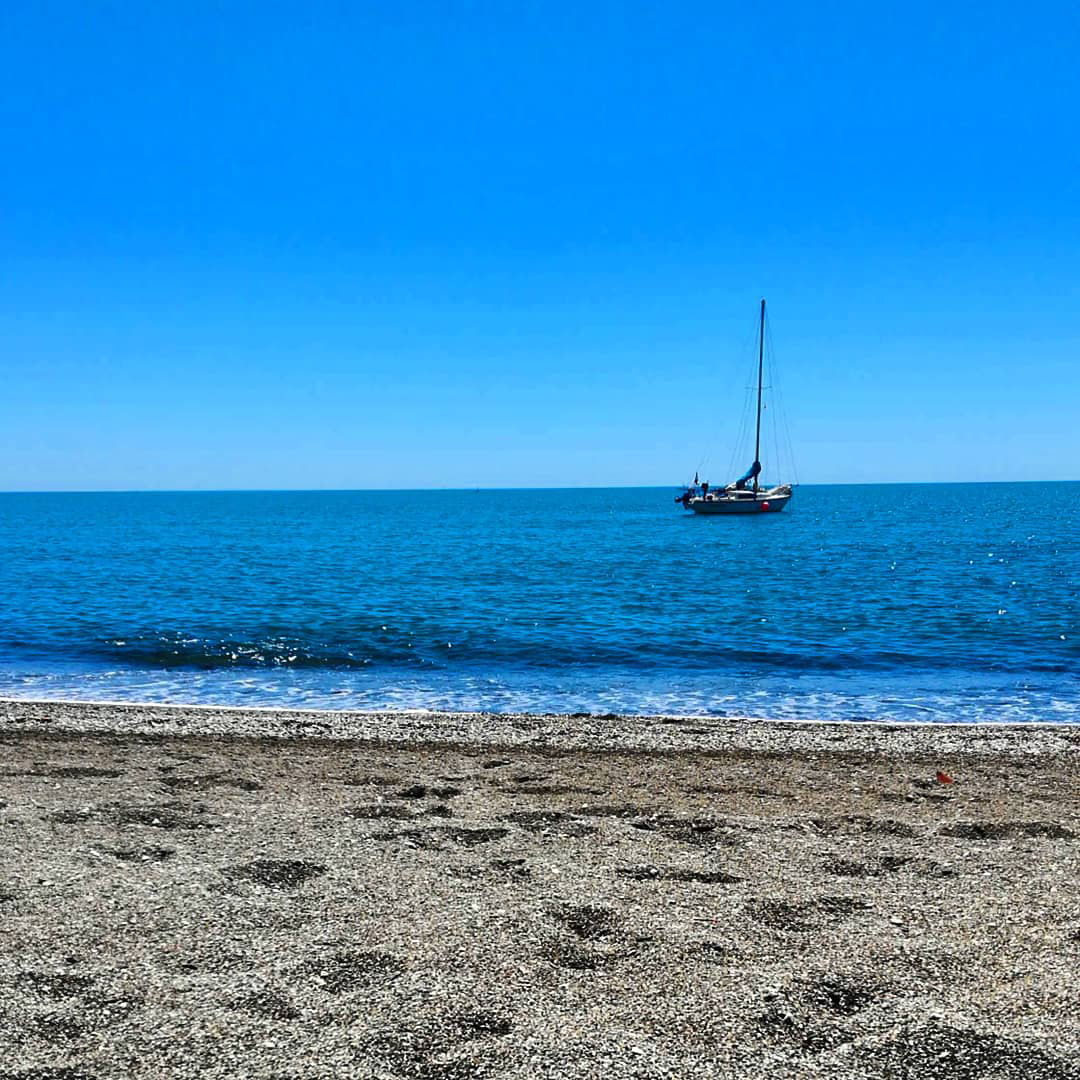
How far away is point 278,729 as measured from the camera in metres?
15.8

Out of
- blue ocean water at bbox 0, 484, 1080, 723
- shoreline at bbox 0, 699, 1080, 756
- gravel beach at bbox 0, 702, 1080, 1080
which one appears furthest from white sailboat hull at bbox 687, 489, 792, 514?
gravel beach at bbox 0, 702, 1080, 1080

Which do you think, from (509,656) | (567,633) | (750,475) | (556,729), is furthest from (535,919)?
(750,475)

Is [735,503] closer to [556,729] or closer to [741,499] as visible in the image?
[741,499]

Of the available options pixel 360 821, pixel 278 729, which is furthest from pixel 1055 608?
pixel 360 821

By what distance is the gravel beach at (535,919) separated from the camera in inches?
220

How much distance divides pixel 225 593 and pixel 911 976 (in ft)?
117

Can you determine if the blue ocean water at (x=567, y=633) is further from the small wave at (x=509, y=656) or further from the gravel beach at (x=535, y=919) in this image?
the gravel beach at (x=535, y=919)

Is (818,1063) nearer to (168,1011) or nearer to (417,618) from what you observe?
(168,1011)

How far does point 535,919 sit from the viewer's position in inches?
289

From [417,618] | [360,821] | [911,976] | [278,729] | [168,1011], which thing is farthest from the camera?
[417,618]

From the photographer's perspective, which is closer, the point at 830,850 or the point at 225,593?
the point at 830,850

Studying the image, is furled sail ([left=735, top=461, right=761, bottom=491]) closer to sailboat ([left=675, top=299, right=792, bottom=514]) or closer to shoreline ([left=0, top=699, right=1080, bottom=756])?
sailboat ([left=675, top=299, right=792, bottom=514])

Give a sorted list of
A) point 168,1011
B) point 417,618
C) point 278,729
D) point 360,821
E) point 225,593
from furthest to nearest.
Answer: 1. point 225,593
2. point 417,618
3. point 278,729
4. point 360,821
5. point 168,1011

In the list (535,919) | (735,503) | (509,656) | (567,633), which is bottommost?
(509,656)
